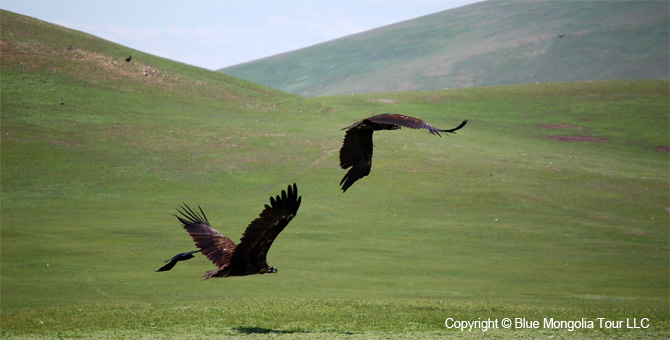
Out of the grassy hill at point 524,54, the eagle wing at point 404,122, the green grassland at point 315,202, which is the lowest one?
the green grassland at point 315,202

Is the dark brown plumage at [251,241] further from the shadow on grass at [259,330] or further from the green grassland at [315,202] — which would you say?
the shadow on grass at [259,330]

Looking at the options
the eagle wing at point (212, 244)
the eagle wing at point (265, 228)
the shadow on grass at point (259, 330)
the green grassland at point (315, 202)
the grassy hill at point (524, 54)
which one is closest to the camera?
the eagle wing at point (265, 228)

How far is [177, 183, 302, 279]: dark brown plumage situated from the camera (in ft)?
34.8

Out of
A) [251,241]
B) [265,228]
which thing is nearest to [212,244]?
[251,241]

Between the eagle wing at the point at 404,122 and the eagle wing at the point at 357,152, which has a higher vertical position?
→ the eagle wing at the point at 404,122

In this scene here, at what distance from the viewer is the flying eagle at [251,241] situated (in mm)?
10617

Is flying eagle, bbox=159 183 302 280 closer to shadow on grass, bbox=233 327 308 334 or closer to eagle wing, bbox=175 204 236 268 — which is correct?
eagle wing, bbox=175 204 236 268

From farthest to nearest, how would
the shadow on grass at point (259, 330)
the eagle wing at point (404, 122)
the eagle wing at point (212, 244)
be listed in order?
the shadow on grass at point (259, 330) < the eagle wing at point (212, 244) < the eagle wing at point (404, 122)

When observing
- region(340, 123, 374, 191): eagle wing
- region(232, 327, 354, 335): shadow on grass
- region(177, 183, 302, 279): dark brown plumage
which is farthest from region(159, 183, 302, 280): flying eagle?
region(232, 327, 354, 335): shadow on grass

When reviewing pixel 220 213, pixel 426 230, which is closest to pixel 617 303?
pixel 426 230

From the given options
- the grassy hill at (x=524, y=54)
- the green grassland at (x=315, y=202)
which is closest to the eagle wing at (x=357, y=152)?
the green grassland at (x=315, y=202)

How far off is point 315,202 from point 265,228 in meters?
30.6

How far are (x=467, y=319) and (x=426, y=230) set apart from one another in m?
19.1

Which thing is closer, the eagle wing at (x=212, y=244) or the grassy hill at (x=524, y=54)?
the eagle wing at (x=212, y=244)
